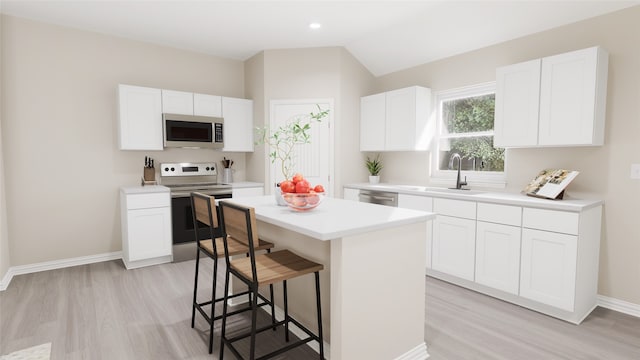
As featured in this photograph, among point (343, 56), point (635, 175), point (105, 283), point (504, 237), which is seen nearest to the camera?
point (635, 175)

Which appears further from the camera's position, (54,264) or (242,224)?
(54,264)

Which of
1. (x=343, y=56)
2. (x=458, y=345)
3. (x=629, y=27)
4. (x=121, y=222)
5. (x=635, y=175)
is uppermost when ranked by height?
(x=343, y=56)

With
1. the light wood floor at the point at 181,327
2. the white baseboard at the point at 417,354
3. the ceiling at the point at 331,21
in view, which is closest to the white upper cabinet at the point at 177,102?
the ceiling at the point at 331,21

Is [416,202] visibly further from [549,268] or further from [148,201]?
[148,201]

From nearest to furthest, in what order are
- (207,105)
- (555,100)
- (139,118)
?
(555,100) < (139,118) < (207,105)

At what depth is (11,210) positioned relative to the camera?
3.67 meters

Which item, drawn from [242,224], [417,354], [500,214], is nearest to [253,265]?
[242,224]

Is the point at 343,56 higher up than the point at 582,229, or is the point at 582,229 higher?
the point at 343,56

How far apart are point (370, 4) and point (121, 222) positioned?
3.80 metres

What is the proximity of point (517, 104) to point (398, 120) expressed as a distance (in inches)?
55.8

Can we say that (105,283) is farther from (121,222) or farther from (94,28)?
(94,28)

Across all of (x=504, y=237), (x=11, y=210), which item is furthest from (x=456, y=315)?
(x=11, y=210)

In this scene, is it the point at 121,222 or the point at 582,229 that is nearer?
the point at 582,229

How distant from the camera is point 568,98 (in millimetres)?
2791
